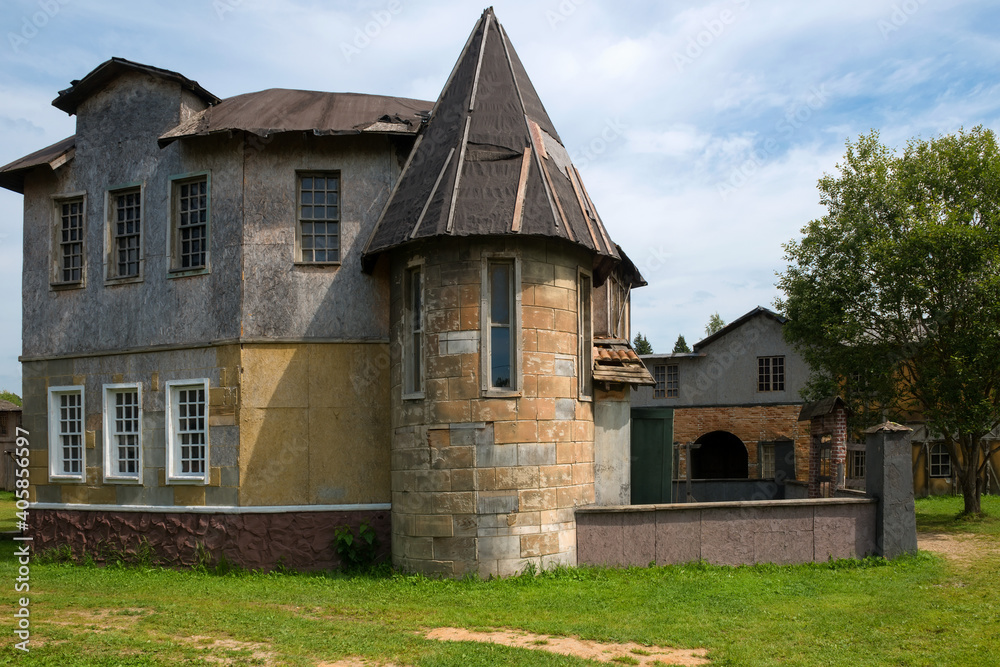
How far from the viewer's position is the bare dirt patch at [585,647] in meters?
8.95

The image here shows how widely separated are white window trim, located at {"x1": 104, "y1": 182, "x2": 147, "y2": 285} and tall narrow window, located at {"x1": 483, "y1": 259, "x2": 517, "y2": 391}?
286 inches

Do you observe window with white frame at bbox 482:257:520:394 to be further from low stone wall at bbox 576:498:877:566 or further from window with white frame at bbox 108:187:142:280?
window with white frame at bbox 108:187:142:280

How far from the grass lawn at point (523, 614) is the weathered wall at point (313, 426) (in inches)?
61.4

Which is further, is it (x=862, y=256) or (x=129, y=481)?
(x=862, y=256)

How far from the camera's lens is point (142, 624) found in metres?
10.7

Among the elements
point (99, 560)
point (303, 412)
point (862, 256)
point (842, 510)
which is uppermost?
point (862, 256)

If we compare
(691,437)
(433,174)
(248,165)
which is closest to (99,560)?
(248,165)

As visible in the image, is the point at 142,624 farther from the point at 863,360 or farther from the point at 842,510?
the point at 863,360

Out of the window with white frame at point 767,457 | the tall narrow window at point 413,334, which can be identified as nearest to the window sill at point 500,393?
the tall narrow window at point 413,334

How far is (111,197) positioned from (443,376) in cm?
839

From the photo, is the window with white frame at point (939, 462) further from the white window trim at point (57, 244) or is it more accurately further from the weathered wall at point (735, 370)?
the white window trim at point (57, 244)

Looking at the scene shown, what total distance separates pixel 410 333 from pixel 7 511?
2108cm

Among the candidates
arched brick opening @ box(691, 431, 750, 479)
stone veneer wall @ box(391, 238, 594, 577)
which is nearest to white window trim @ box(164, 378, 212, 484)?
stone veneer wall @ box(391, 238, 594, 577)

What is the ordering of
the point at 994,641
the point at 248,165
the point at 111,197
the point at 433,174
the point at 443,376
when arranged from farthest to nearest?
the point at 111,197, the point at 248,165, the point at 433,174, the point at 443,376, the point at 994,641
